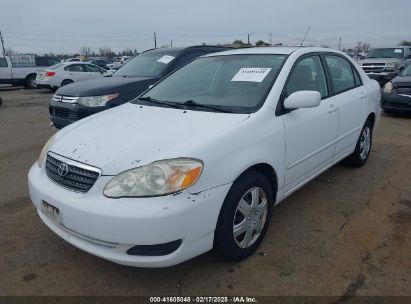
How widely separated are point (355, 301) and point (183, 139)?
1.59m

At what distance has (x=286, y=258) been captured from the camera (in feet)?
9.48

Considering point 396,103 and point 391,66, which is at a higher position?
point 391,66

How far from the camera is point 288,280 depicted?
262 centimetres

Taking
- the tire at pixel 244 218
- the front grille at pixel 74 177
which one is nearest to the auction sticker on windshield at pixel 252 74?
the tire at pixel 244 218

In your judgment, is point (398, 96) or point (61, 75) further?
point (61, 75)

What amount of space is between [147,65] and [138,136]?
4.37 m

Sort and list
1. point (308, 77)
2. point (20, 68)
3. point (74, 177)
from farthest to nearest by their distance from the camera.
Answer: point (20, 68) → point (308, 77) → point (74, 177)

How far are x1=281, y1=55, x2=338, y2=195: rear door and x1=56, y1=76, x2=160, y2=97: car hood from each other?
311cm

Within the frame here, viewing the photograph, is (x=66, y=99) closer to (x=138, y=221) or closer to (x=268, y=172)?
(x=268, y=172)

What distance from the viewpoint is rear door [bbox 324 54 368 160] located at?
13.2ft

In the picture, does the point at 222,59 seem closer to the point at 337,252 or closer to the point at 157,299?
the point at 337,252

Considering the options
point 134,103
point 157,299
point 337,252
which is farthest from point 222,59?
point 157,299

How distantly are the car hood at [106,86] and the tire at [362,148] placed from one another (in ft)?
11.2

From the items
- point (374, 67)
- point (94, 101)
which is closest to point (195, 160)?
point (94, 101)
